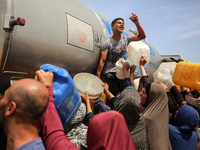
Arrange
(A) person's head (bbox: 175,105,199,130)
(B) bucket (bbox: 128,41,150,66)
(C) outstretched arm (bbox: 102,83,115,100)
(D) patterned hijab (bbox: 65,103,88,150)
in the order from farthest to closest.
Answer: (B) bucket (bbox: 128,41,150,66), (A) person's head (bbox: 175,105,199,130), (C) outstretched arm (bbox: 102,83,115,100), (D) patterned hijab (bbox: 65,103,88,150)

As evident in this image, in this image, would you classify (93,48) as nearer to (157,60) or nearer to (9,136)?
(9,136)

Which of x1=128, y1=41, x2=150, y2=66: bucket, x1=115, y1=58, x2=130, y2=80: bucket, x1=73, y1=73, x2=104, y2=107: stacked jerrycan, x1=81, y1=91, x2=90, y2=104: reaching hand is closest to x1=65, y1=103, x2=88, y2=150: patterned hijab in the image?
x1=81, y1=91, x2=90, y2=104: reaching hand

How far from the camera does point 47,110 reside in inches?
51.1

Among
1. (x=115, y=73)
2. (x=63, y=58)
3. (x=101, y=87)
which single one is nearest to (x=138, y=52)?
(x=115, y=73)

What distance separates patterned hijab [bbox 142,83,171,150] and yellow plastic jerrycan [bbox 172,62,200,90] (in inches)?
73.6

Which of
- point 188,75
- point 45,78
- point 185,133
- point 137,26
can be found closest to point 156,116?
point 185,133

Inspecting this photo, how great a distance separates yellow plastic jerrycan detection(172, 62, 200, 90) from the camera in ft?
13.2

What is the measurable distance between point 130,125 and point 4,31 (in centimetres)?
174

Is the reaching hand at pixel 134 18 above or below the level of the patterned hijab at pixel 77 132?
above

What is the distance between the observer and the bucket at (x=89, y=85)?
2465mm

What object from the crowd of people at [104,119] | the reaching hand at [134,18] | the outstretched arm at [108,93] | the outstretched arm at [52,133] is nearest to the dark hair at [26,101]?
the crowd of people at [104,119]

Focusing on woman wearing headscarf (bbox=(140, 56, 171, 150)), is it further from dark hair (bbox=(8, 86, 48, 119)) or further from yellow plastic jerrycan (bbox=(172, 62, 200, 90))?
yellow plastic jerrycan (bbox=(172, 62, 200, 90))

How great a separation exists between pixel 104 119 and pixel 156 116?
1497 millimetres

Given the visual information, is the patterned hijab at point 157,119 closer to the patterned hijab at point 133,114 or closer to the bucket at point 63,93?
the patterned hijab at point 133,114
